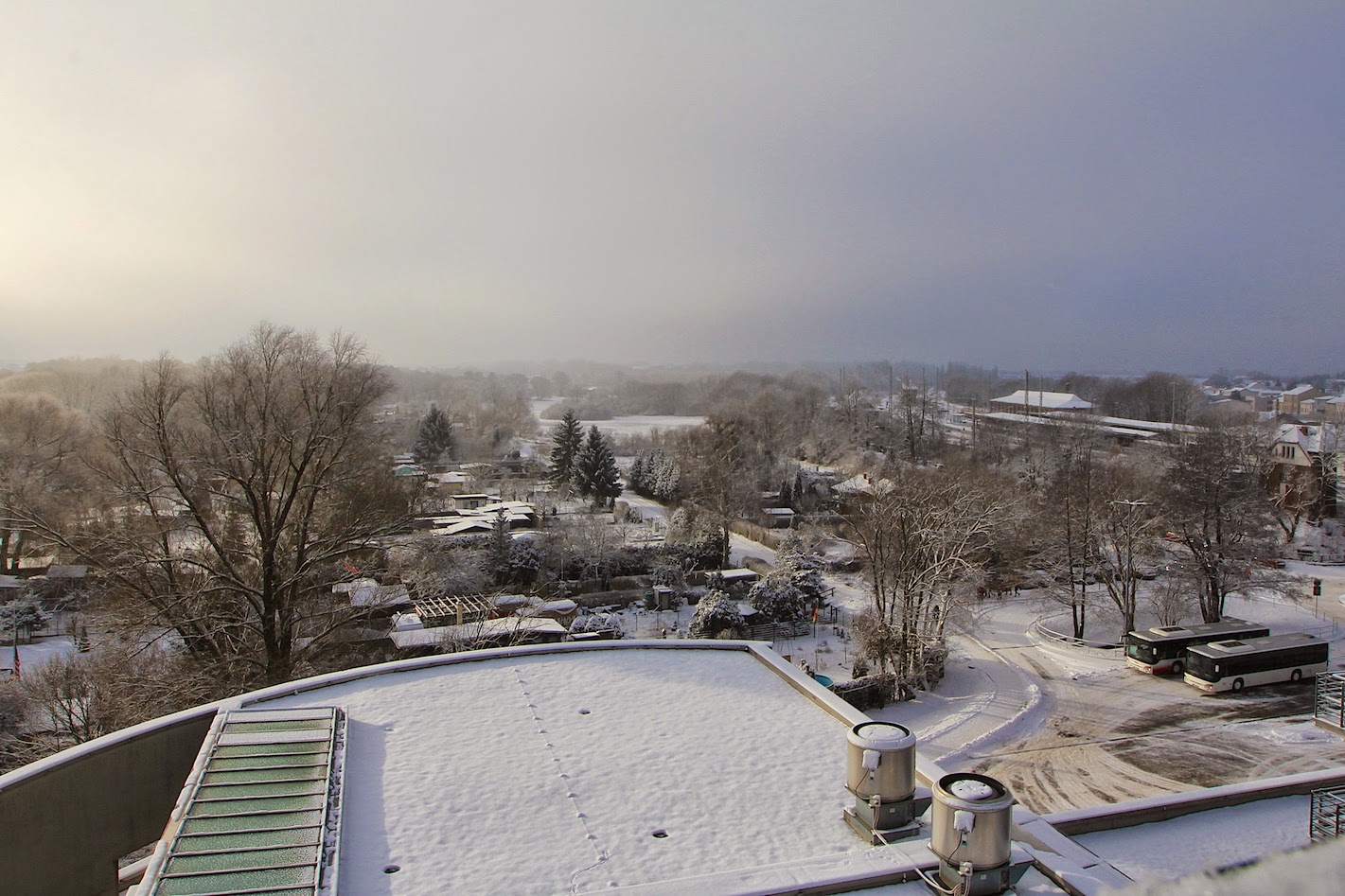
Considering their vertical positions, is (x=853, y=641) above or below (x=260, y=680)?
below

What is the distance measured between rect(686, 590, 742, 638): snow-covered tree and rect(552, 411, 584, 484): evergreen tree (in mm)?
21992

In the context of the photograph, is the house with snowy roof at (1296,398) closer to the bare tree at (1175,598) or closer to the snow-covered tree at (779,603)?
the bare tree at (1175,598)

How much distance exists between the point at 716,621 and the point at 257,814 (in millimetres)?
15846

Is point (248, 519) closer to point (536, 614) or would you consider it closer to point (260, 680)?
point (260, 680)

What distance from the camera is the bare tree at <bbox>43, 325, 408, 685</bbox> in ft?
43.5

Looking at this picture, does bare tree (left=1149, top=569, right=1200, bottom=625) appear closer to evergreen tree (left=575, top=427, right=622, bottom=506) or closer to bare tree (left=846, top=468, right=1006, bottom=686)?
bare tree (left=846, top=468, right=1006, bottom=686)

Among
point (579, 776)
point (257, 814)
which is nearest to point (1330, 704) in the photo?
point (579, 776)

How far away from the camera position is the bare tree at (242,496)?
43.5 ft

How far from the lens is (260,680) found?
13.8 meters

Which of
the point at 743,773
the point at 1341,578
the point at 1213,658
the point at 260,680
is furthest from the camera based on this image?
the point at 1341,578

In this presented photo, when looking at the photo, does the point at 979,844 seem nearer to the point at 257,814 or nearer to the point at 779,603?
the point at 257,814

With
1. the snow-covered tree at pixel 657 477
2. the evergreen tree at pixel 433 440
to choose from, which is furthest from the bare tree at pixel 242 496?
the evergreen tree at pixel 433 440

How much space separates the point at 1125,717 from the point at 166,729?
17.2m

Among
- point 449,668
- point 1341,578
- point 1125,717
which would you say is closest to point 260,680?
point 449,668
